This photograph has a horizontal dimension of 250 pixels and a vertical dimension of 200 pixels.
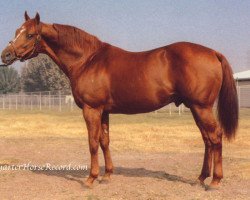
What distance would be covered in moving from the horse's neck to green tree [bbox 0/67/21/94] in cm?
8435

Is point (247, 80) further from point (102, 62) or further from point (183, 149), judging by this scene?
point (102, 62)

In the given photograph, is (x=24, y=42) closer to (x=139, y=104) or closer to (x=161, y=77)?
(x=139, y=104)

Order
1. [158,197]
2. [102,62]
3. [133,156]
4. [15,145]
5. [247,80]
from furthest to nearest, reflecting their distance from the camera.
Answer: [247,80] < [15,145] < [133,156] < [102,62] < [158,197]

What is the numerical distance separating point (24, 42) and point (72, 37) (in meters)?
0.84

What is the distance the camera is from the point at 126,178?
7250 mm

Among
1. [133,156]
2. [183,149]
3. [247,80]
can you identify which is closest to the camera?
[133,156]

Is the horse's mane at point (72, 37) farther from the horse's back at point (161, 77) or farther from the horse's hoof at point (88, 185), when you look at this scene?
the horse's hoof at point (88, 185)

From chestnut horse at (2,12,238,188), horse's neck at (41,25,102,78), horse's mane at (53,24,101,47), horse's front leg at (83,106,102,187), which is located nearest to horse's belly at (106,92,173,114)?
chestnut horse at (2,12,238,188)

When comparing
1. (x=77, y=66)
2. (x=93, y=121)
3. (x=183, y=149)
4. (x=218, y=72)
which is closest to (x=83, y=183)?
Answer: (x=93, y=121)

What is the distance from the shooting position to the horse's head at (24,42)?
6.69 meters

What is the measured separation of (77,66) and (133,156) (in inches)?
157

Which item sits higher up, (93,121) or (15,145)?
(93,121)

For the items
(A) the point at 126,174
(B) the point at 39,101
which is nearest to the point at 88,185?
(A) the point at 126,174

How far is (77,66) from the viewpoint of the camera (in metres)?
6.79
